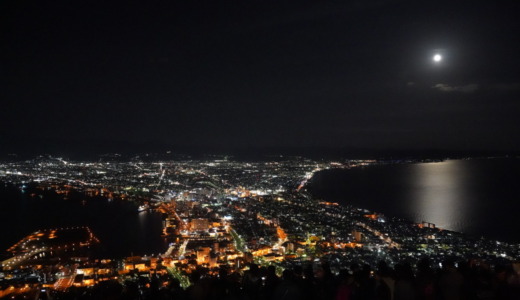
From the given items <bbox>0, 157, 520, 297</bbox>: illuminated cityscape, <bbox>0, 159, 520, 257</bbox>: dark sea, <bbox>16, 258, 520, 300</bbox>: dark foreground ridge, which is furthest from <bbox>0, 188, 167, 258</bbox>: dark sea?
<bbox>16, 258, 520, 300</bbox>: dark foreground ridge

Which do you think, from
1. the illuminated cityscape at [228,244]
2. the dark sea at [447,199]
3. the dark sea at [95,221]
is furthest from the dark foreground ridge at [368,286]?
the dark sea at [447,199]

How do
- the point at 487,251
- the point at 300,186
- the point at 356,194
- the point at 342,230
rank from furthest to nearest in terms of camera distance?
the point at 300,186 → the point at 356,194 → the point at 342,230 → the point at 487,251

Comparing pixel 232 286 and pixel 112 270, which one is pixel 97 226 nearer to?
pixel 112 270

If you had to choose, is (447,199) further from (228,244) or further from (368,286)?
(368,286)

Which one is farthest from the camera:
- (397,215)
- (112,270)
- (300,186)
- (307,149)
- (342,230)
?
(307,149)

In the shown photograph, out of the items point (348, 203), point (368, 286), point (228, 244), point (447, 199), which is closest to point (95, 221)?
point (228, 244)

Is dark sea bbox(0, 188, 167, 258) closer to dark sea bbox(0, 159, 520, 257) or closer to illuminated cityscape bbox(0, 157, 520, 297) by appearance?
dark sea bbox(0, 159, 520, 257)

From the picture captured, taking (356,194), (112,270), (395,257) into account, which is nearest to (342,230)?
(395,257)
